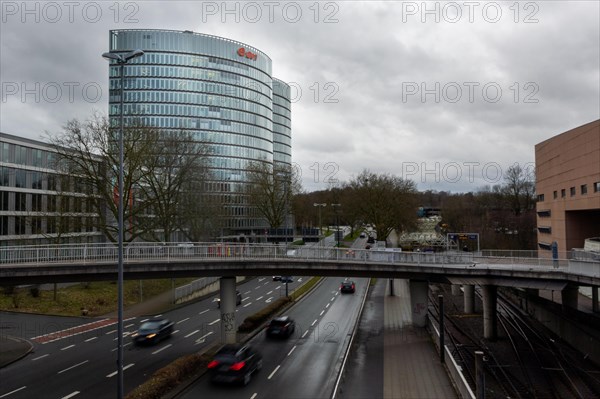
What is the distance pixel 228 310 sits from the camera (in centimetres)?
2481

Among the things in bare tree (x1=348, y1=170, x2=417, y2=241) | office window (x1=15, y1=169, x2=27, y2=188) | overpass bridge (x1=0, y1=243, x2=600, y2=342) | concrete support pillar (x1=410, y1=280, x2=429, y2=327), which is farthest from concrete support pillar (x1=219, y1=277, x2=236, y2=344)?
bare tree (x1=348, y1=170, x2=417, y2=241)

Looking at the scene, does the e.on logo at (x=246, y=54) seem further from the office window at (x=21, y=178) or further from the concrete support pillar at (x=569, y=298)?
the concrete support pillar at (x=569, y=298)

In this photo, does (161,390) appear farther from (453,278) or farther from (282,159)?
(282,159)

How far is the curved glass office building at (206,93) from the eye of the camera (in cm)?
8562

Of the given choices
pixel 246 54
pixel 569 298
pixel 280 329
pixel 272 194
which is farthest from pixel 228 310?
pixel 246 54

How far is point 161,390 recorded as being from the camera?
16.9m

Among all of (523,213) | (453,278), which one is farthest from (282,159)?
(453,278)

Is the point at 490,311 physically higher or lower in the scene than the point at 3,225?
lower

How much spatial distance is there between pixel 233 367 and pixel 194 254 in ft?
23.2

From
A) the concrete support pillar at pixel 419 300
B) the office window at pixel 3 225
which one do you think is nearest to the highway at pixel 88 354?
the concrete support pillar at pixel 419 300

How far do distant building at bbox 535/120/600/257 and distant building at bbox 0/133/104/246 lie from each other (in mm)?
42706

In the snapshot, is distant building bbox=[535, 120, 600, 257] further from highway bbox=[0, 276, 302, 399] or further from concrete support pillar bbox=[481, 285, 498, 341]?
highway bbox=[0, 276, 302, 399]

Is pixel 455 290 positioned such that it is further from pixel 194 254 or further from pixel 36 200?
pixel 36 200

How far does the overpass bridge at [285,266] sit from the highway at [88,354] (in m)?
4.18
